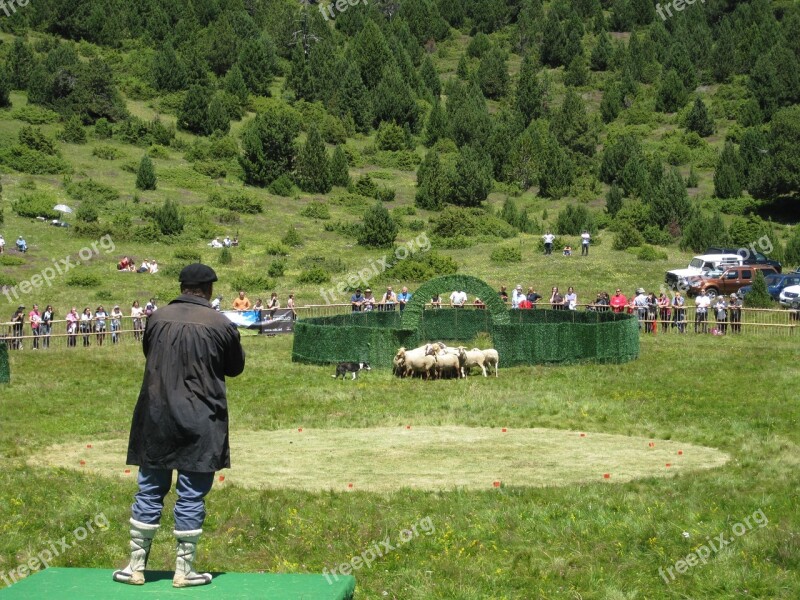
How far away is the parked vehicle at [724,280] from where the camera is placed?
4866 cm

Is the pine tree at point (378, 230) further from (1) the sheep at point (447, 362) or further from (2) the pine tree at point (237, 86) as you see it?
(2) the pine tree at point (237, 86)

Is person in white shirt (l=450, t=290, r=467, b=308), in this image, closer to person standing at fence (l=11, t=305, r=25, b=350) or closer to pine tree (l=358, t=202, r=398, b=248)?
person standing at fence (l=11, t=305, r=25, b=350)

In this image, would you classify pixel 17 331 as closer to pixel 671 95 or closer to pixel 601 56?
pixel 671 95

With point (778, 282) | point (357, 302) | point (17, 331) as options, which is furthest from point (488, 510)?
point (778, 282)

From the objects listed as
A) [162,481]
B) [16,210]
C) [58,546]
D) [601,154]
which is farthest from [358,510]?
[601,154]

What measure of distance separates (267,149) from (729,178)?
34.8 metres

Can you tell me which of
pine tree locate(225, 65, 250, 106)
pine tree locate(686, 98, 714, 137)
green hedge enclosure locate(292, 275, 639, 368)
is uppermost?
pine tree locate(225, 65, 250, 106)

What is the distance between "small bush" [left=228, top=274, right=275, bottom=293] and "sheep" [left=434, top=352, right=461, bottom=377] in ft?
74.5

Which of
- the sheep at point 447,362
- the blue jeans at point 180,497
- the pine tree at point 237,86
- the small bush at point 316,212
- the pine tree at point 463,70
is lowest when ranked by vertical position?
the blue jeans at point 180,497

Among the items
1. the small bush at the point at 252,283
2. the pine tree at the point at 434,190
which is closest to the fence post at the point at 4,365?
the small bush at the point at 252,283

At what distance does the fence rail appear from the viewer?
35125 mm

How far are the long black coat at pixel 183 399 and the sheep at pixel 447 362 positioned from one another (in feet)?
70.5

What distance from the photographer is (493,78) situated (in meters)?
125

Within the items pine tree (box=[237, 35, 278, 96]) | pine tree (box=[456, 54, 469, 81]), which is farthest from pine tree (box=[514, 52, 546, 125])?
pine tree (box=[237, 35, 278, 96])
